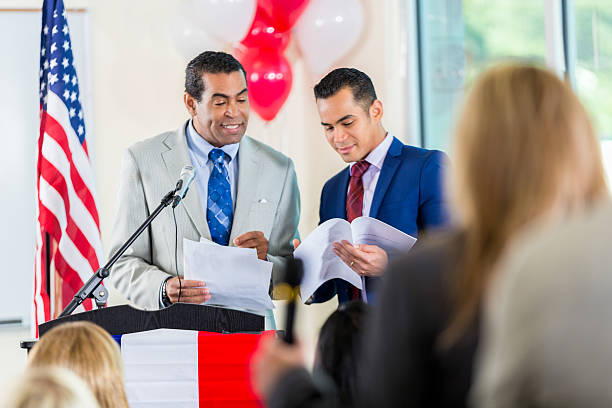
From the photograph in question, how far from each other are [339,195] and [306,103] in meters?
1.47

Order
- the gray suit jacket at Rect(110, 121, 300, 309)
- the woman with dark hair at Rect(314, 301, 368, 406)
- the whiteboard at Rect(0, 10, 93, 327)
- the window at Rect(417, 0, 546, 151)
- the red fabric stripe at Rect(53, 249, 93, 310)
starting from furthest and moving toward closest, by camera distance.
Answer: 1. the whiteboard at Rect(0, 10, 93, 327)
2. the red fabric stripe at Rect(53, 249, 93, 310)
3. the window at Rect(417, 0, 546, 151)
4. the gray suit jacket at Rect(110, 121, 300, 309)
5. the woman with dark hair at Rect(314, 301, 368, 406)

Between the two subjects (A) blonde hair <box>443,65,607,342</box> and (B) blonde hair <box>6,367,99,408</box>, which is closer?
(A) blonde hair <box>443,65,607,342</box>

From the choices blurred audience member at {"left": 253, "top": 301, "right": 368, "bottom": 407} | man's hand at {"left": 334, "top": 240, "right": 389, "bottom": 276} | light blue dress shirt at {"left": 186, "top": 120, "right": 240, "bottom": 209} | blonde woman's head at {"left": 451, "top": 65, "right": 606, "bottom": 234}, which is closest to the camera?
blonde woman's head at {"left": 451, "top": 65, "right": 606, "bottom": 234}

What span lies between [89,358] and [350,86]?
1897 millimetres

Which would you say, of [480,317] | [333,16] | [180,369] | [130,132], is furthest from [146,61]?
[480,317]

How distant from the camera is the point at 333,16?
12.9 feet

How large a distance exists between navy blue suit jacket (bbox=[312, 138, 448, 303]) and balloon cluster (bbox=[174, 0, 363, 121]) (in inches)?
40.6

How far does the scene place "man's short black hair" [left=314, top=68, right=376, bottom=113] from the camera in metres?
3.13

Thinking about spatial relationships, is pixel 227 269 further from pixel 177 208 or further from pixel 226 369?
pixel 177 208

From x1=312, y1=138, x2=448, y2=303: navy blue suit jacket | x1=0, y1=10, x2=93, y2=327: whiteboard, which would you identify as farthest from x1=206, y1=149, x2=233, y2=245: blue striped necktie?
x1=0, y1=10, x2=93, y2=327: whiteboard

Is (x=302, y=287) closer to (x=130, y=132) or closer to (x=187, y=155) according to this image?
(x=187, y=155)

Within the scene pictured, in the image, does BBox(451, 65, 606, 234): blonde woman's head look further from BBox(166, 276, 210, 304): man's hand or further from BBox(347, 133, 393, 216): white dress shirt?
BBox(347, 133, 393, 216): white dress shirt

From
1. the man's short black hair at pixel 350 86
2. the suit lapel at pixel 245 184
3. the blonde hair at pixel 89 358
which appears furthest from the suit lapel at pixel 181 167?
the blonde hair at pixel 89 358

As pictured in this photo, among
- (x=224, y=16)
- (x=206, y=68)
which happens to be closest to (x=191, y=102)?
(x=206, y=68)
